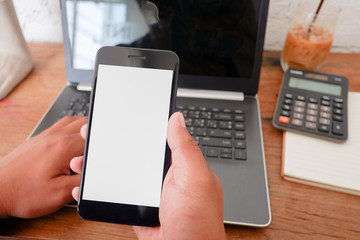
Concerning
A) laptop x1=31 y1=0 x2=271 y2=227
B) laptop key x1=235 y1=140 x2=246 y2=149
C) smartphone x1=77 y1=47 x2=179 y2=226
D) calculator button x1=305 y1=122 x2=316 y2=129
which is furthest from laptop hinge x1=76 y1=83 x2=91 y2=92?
calculator button x1=305 y1=122 x2=316 y2=129

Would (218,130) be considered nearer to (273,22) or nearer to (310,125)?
(310,125)

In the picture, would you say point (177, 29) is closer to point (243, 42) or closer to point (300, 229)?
point (243, 42)

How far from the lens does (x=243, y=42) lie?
496mm

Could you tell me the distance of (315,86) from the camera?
0.52m

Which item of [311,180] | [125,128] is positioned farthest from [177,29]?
[311,180]

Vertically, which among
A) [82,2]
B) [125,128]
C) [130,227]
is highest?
[82,2]

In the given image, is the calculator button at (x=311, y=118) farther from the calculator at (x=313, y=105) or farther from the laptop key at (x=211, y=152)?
the laptop key at (x=211, y=152)

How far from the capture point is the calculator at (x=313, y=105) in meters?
0.46

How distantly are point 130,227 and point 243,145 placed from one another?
220mm

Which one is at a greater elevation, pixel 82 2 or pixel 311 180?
pixel 82 2

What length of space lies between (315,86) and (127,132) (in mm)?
384

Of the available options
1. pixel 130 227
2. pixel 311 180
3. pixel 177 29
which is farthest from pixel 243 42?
pixel 130 227

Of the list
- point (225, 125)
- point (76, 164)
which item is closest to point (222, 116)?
point (225, 125)

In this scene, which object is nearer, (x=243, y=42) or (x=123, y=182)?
(x=123, y=182)
